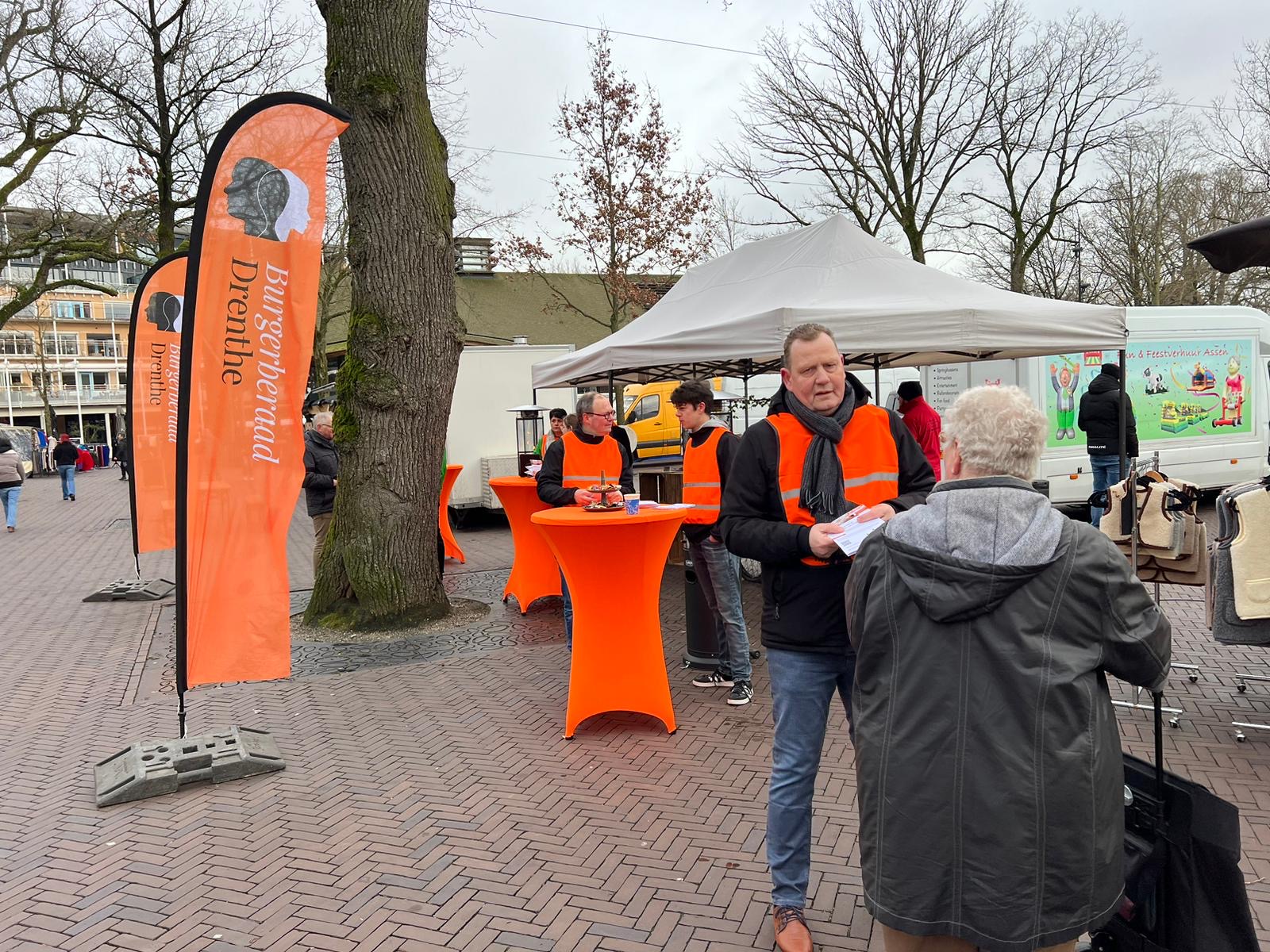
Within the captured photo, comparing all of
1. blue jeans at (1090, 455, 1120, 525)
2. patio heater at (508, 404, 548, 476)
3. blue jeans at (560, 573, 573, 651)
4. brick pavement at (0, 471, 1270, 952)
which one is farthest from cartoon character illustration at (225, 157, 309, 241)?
blue jeans at (1090, 455, 1120, 525)

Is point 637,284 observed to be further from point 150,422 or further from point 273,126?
point 273,126

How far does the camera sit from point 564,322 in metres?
34.9

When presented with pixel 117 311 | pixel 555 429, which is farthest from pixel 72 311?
pixel 555 429

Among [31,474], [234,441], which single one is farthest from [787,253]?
[31,474]

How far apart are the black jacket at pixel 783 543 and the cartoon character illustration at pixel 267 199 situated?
10.7ft

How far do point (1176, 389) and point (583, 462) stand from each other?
10.4 meters

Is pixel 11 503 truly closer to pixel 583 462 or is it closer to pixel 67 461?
pixel 67 461

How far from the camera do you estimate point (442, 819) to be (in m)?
4.07

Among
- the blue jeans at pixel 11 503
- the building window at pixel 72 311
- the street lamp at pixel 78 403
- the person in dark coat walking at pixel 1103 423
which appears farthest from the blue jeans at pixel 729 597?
the building window at pixel 72 311

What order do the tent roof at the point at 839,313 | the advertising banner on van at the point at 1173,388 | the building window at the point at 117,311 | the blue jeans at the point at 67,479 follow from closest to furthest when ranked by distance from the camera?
the tent roof at the point at 839,313
the advertising banner on van at the point at 1173,388
the blue jeans at the point at 67,479
the building window at the point at 117,311

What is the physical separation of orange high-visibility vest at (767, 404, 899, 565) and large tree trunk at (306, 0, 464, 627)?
5581 mm

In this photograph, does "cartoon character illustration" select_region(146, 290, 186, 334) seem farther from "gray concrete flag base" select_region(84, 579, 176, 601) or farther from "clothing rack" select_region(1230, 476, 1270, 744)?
"clothing rack" select_region(1230, 476, 1270, 744)

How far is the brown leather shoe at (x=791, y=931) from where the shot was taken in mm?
2854

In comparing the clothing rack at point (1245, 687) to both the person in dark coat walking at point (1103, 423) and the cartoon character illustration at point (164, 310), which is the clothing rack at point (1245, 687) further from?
the cartoon character illustration at point (164, 310)
